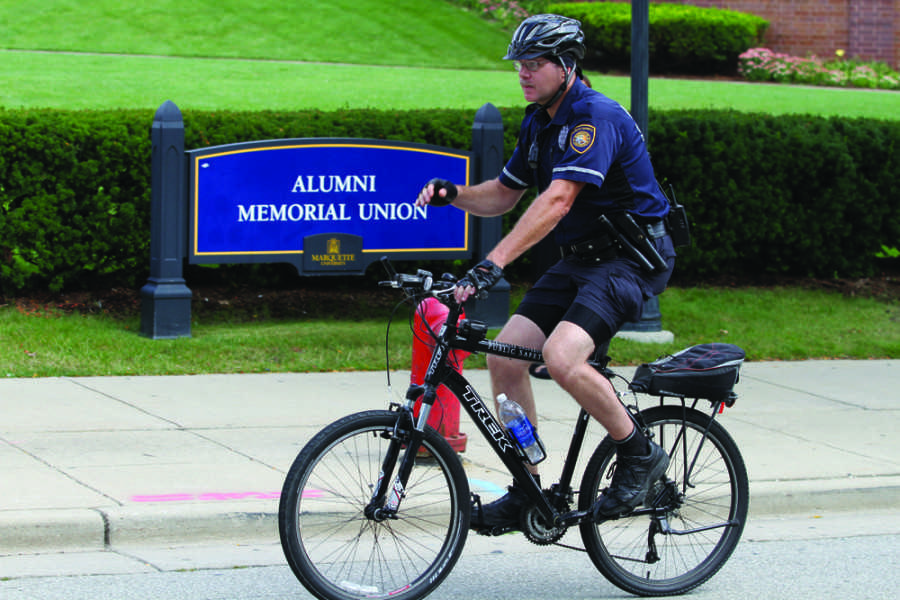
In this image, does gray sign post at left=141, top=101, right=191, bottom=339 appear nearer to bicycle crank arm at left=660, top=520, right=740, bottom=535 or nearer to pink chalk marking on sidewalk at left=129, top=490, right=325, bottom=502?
pink chalk marking on sidewalk at left=129, top=490, right=325, bottom=502

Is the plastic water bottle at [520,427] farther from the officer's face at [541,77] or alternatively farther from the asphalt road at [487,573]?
the officer's face at [541,77]

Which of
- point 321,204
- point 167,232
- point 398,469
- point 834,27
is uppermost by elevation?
point 834,27

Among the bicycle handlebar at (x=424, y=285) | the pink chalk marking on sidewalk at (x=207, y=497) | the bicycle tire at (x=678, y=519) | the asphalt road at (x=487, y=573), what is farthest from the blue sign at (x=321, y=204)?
the bicycle handlebar at (x=424, y=285)

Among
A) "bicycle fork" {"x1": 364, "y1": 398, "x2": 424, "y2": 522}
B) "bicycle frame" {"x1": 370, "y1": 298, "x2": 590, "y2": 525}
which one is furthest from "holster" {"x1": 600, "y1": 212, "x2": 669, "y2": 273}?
"bicycle fork" {"x1": 364, "y1": 398, "x2": 424, "y2": 522}

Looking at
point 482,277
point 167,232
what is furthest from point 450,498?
point 167,232

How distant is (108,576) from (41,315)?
4.91m

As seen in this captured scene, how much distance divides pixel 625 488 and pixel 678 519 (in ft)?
1.34

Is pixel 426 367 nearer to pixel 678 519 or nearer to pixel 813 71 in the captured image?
pixel 678 519

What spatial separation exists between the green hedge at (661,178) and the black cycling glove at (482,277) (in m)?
5.69

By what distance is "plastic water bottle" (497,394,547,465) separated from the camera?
14.0ft

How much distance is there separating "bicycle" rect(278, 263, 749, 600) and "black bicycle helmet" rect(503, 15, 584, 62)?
2.97 ft

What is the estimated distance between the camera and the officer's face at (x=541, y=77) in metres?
4.33

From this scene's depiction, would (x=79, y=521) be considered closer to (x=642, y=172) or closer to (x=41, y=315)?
(x=642, y=172)

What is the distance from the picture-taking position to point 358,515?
4.27 m
